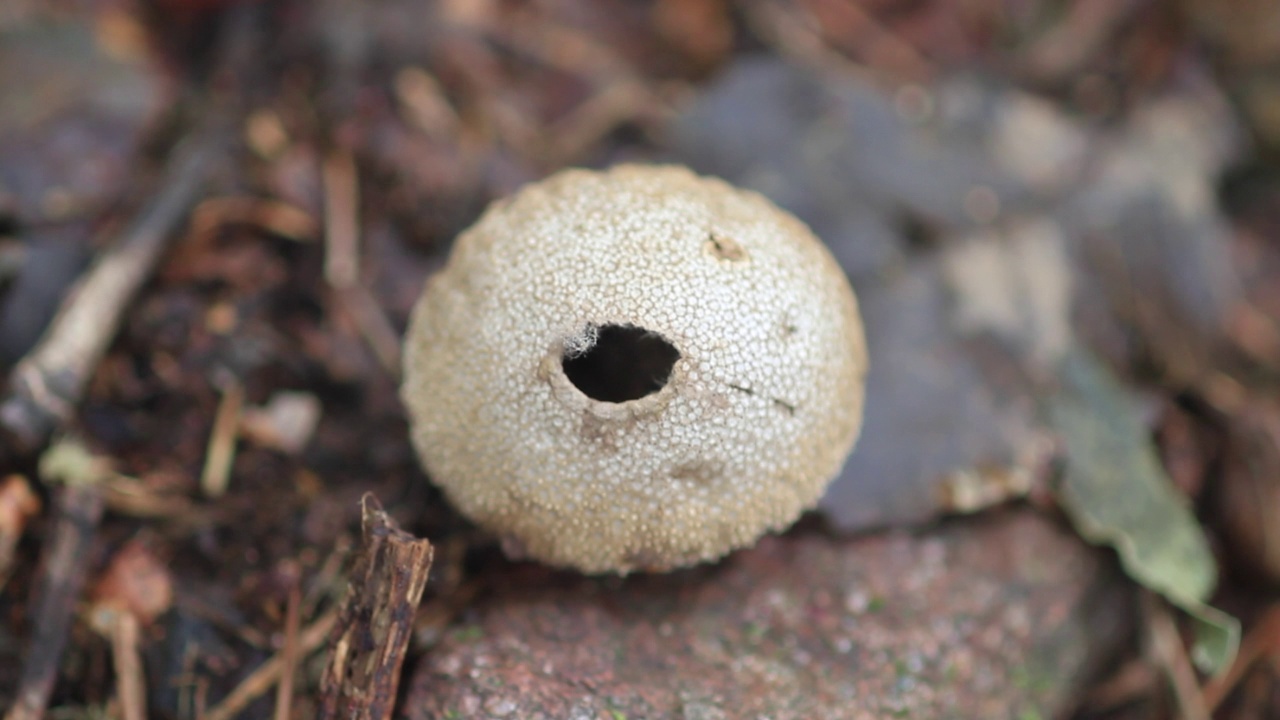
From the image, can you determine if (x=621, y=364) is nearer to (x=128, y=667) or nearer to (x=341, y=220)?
(x=341, y=220)

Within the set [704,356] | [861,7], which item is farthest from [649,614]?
[861,7]

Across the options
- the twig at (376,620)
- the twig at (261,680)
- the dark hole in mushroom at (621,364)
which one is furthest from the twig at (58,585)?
the dark hole in mushroom at (621,364)

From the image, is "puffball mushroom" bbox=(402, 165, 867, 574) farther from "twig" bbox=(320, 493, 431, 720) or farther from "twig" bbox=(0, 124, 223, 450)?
"twig" bbox=(0, 124, 223, 450)

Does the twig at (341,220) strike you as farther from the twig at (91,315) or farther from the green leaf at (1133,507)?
the green leaf at (1133,507)

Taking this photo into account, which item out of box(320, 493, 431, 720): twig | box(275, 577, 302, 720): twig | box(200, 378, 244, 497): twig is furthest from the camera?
box(200, 378, 244, 497): twig

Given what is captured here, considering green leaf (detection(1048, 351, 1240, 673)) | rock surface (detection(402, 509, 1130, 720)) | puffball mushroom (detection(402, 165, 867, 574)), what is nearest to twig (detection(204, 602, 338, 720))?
rock surface (detection(402, 509, 1130, 720))

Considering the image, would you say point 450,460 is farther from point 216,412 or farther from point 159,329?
point 159,329
